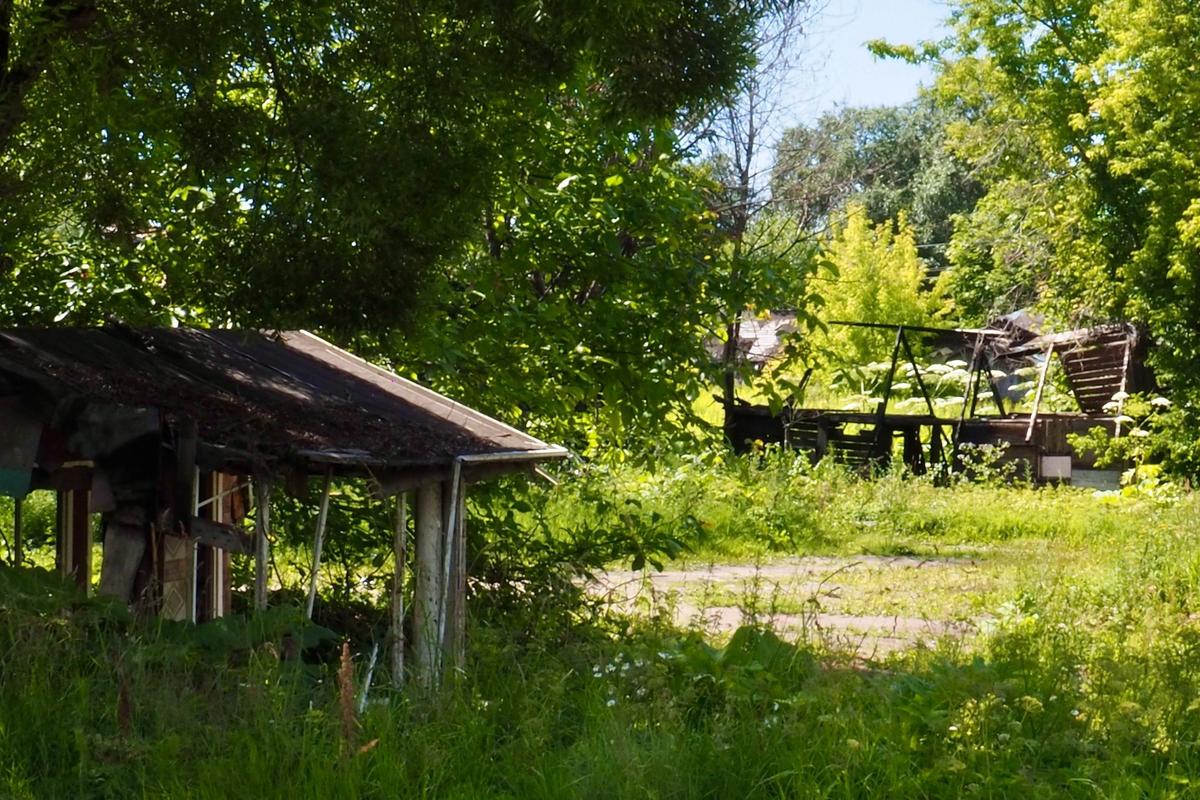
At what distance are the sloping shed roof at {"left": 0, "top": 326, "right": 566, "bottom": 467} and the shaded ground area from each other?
2.54 m

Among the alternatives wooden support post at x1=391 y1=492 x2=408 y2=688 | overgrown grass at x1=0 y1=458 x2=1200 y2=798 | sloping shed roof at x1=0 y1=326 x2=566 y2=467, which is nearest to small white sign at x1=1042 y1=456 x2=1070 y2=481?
overgrown grass at x1=0 y1=458 x2=1200 y2=798

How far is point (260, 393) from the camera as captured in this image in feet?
26.7

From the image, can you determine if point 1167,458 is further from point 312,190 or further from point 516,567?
point 312,190

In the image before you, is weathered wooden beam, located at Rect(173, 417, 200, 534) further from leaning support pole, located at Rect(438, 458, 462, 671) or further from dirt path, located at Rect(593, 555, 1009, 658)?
dirt path, located at Rect(593, 555, 1009, 658)

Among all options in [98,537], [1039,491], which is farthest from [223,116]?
[1039,491]

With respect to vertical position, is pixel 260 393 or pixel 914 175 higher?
pixel 914 175

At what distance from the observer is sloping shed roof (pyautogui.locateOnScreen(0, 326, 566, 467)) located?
23.1 feet

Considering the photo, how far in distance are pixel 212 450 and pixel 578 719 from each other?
2243 mm

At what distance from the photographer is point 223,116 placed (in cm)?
813

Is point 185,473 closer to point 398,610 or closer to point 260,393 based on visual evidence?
point 260,393

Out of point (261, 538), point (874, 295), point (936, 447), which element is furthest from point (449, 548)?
point (874, 295)

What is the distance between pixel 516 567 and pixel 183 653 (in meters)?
4.28

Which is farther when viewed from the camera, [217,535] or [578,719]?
[217,535]

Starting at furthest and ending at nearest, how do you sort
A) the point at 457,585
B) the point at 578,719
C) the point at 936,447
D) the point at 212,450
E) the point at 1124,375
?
the point at 1124,375 < the point at 936,447 < the point at 457,585 < the point at 212,450 < the point at 578,719
